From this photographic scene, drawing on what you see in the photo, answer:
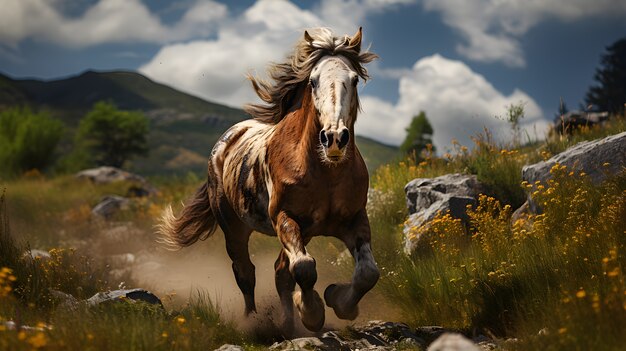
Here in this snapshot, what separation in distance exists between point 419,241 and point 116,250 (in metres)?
9.51

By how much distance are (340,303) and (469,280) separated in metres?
1.61

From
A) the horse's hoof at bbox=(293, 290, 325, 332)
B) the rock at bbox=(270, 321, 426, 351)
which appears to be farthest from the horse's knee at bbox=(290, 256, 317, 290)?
the rock at bbox=(270, 321, 426, 351)

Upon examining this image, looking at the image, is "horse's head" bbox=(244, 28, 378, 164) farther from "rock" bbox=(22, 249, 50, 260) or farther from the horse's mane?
"rock" bbox=(22, 249, 50, 260)

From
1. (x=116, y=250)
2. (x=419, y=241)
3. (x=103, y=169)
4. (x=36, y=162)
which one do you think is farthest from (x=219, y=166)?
(x=36, y=162)

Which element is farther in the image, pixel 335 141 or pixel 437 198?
pixel 437 198

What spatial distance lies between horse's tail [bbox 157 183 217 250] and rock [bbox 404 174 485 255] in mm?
2881

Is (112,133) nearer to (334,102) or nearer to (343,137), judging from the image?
(334,102)

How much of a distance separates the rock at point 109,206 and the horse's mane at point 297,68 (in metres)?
13.9

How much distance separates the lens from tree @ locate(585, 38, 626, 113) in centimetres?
4919

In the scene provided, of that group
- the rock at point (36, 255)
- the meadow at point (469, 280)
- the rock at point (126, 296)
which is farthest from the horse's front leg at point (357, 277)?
the rock at point (36, 255)

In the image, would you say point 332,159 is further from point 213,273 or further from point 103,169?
point 103,169

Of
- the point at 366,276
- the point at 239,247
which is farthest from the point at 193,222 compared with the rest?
the point at 366,276

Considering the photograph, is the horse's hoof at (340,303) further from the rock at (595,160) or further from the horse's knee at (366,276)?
the rock at (595,160)

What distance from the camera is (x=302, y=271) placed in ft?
18.9
